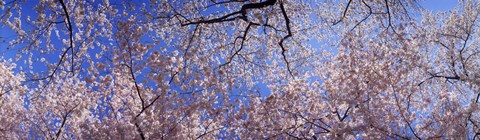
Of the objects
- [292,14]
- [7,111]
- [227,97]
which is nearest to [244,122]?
[227,97]

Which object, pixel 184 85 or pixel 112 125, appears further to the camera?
pixel 112 125

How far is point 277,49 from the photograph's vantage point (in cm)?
1128

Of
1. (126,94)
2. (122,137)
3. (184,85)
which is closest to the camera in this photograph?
(184,85)

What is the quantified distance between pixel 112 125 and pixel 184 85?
17.8ft

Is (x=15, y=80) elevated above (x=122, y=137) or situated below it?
above

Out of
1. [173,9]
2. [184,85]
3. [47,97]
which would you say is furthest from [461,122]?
[47,97]

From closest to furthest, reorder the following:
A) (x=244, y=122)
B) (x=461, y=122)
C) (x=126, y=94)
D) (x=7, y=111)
Result: (x=461, y=122) < (x=244, y=122) < (x=126, y=94) < (x=7, y=111)

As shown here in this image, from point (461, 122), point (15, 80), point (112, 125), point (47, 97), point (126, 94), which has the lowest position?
point (461, 122)

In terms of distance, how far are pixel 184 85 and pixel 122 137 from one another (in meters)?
4.77

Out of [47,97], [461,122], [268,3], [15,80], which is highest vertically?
[15,80]

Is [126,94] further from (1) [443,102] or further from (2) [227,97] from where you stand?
(1) [443,102]

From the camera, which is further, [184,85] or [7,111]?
[7,111]

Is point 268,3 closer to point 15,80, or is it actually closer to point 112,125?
point 112,125

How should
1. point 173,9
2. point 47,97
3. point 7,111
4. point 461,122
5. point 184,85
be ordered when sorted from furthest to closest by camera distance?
1. point 7,111
2. point 47,97
3. point 461,122
4. point 173,9
5. point 184,85
